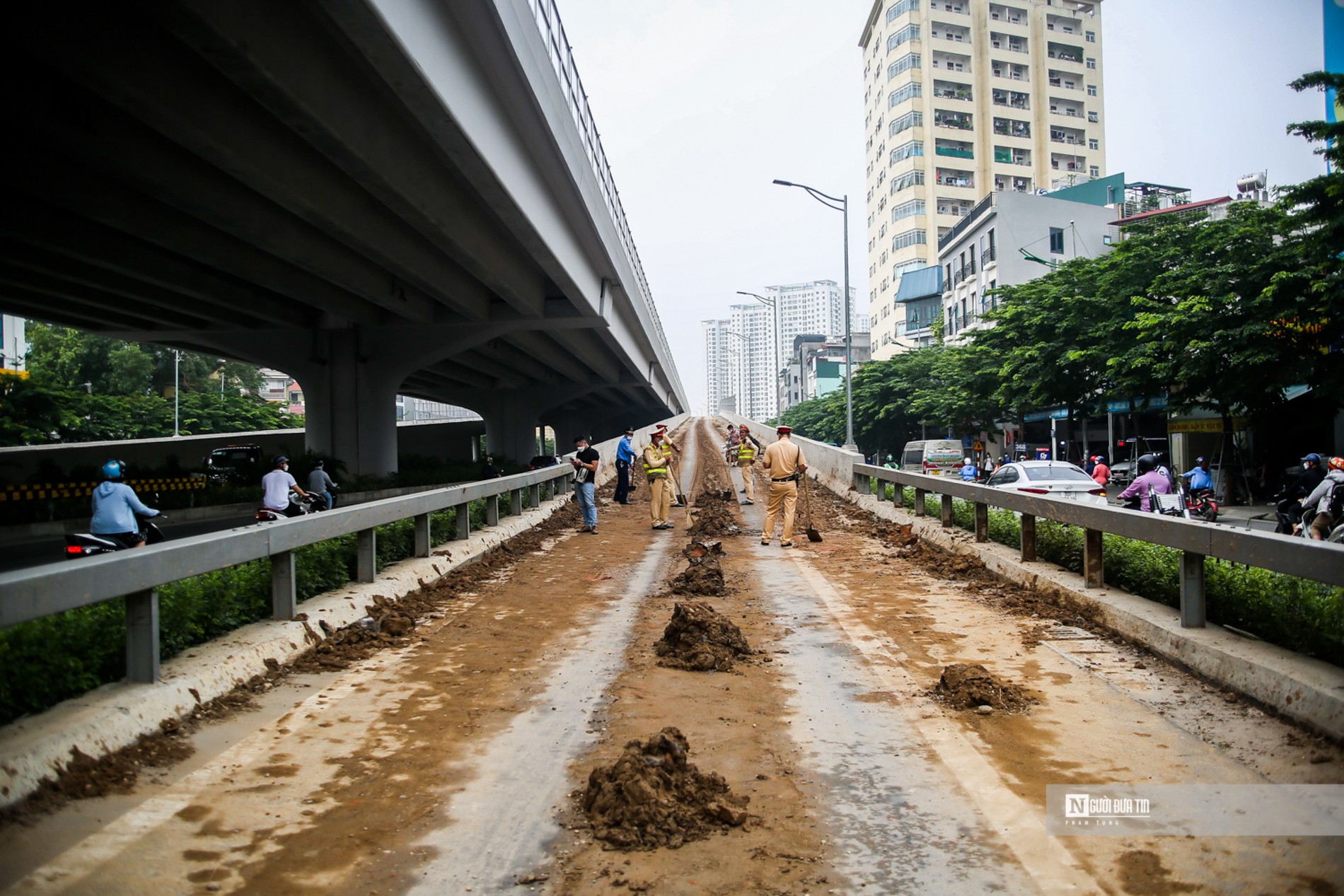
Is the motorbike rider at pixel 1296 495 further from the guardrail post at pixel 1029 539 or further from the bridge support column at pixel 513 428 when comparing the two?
the bridge support column at pixel 513 428

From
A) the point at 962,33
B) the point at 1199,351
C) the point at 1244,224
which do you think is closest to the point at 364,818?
the point at 1199,351

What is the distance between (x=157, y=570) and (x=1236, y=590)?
22.7 ft

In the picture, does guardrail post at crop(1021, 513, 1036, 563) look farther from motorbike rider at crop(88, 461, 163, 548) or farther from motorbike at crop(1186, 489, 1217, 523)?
motorbike at crop(1186, 489, 1217, 523)

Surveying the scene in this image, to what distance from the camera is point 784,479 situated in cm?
1468

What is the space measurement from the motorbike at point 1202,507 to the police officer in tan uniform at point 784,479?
10719 mm

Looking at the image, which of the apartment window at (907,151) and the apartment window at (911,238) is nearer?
the apartment window at (911,238)

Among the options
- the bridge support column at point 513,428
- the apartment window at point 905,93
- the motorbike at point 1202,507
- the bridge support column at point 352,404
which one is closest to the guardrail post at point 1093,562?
the motorbike at point 1202,507

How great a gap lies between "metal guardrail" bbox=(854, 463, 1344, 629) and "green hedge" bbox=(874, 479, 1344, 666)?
0.83ft

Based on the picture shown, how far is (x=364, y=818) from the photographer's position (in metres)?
4.22

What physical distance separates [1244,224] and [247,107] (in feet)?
77.7

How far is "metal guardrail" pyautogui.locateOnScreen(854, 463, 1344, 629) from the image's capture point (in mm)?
5457

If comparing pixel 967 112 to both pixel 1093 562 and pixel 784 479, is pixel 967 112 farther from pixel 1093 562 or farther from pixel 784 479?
pixel 1093 562

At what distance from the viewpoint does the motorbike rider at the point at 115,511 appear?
11.2m

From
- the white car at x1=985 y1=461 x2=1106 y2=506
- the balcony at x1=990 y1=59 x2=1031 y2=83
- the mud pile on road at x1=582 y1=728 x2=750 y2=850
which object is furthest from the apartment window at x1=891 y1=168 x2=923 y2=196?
the mud pile on road at x1=582 y1=728 x2=750 y2=850
